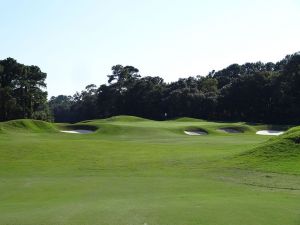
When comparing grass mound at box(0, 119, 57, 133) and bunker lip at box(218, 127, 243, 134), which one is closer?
grass mound at box(0, 119, 57, 133)

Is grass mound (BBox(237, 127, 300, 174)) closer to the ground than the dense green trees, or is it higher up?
closer to the ground

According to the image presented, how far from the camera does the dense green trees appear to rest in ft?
326

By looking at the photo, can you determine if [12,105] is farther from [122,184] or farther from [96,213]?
[96,213]

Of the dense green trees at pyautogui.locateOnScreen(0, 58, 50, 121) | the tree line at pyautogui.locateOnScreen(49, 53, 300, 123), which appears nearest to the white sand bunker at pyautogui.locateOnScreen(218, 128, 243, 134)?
the tree line at pyautogui.locateOnScreen(49, 53, 300, 123)

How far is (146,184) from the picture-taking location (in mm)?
20812

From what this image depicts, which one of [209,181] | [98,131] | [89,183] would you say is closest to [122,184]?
[89,183]

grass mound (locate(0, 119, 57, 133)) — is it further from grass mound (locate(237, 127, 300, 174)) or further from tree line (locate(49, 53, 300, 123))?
tree line (locate(49, 53, 300, 123))

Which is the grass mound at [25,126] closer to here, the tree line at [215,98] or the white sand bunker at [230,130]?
the white sand bunker at [230,130]

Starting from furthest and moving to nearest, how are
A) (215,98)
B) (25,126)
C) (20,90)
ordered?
(215,98), (20,90), (25,126)

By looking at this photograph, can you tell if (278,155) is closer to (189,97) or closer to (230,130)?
(230,130)

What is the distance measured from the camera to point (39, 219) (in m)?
12.2

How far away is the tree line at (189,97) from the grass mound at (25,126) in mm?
36478

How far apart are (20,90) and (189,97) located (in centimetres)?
3698

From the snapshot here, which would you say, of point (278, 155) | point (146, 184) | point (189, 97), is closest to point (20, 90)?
point (189, 97)
